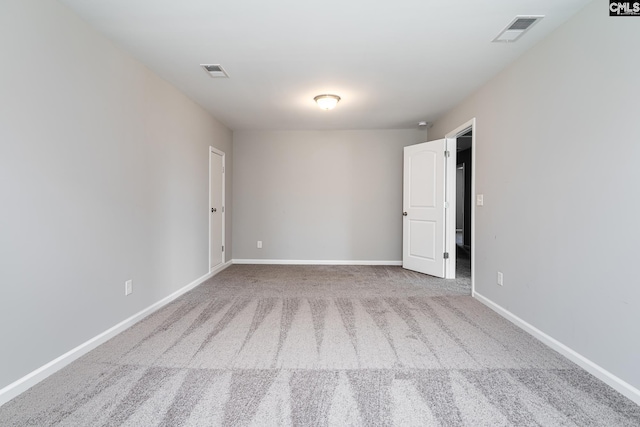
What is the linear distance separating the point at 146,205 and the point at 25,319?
4.37ft

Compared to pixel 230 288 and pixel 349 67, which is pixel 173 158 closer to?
pixel 230 288

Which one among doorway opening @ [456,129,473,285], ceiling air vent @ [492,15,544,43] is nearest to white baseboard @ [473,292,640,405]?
ceiling air vent @ [492,15,544,43]

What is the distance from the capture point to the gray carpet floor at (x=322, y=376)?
4.89 feet

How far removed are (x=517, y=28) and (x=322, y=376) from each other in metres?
2.75

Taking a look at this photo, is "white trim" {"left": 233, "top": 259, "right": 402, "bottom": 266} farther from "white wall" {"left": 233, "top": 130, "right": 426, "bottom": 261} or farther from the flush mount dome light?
the flush mount dome light

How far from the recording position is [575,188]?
2041 millimetres

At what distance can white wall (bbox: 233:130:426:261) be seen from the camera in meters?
5.32

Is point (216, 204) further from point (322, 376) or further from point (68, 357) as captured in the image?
point (322, 376)

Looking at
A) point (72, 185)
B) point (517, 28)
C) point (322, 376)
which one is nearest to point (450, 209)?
point (517, 28)

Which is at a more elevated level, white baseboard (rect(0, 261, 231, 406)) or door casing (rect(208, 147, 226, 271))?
door casing (rect(208, 147, 226, 271))

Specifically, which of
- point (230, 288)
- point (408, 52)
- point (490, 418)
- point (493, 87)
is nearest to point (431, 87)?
point (493, 87)

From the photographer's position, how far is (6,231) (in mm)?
1613

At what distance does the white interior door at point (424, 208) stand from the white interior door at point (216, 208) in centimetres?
295

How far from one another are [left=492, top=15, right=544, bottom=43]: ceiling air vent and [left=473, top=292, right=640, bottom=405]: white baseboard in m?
2.26
